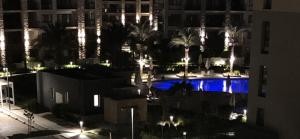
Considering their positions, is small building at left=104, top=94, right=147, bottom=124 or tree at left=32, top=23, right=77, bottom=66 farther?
tree at left=32, top=23, right=77, bottom=66

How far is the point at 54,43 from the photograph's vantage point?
190 ft

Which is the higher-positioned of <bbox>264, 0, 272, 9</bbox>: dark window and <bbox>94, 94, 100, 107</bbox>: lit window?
<bbox>264, 0, 272, 9</bbox>: dark window

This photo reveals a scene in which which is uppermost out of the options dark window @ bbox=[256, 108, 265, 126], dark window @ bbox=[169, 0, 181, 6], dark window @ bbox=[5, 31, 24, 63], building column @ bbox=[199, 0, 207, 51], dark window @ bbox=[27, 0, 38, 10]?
dark window @ bbox=[169, 0, 181, 6]

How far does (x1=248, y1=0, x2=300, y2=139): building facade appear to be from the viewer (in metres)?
26.1

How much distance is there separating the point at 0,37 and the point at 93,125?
29973mm

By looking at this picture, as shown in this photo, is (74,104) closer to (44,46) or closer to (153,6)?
(44,46)

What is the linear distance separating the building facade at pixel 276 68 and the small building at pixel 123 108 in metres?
9.82

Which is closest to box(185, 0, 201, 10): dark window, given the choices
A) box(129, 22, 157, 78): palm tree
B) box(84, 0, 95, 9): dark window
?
box(129, 22, 157, 78): palm tree

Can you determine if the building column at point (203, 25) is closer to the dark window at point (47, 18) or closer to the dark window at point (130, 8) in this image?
the dark window at point (130, 8)

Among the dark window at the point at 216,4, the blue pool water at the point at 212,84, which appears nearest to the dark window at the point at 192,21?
the dark window at the point at 216,4

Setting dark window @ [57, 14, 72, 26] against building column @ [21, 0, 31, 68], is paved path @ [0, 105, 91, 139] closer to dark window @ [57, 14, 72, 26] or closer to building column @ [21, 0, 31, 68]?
building column @ [21, 0, 31, 68]

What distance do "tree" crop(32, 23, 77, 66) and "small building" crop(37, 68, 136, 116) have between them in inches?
652

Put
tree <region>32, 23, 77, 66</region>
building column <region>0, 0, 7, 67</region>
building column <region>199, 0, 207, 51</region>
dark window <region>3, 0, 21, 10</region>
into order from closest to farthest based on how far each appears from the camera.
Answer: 1. tree <region>32, 23, 77, 66</region>
2. building column <region>0, 0, 7, 67</region>
3. dark window <region>3, 0, 21, 10</region>
4. building column <region>199, 0, 207, 51</region>

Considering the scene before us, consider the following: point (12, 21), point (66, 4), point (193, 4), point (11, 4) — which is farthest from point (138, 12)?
point (11, 4)
